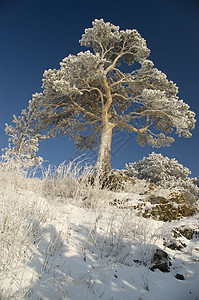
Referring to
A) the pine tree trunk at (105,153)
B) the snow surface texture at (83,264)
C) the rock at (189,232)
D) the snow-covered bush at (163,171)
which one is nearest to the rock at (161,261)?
the snow surface texture at (83,264)

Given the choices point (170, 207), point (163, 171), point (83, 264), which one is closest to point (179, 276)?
point (83, 264)

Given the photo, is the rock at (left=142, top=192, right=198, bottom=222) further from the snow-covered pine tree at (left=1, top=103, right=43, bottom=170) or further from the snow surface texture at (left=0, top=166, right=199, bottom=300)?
the snow-covered pine tree at (left=1, top=103, right=43, bottom=170)

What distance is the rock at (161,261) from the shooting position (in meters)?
2.37

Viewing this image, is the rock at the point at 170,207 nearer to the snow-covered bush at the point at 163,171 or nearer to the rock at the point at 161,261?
the rock at the point at 161,261

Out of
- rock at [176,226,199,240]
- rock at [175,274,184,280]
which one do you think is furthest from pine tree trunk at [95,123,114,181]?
rock at [175,274,184,280]

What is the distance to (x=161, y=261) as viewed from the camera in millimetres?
2451

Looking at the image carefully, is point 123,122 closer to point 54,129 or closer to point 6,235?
point 54,129

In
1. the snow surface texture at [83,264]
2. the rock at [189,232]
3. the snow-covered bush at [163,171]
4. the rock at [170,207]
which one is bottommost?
the snow surface texture at [83,264]

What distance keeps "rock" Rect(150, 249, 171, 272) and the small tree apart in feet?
19.3

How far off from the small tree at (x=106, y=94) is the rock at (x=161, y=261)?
5882 millimetres

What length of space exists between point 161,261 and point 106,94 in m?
9.74

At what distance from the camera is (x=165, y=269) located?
2.36 m

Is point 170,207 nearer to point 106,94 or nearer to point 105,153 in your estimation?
point 105,153

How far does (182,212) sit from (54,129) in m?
8.77
